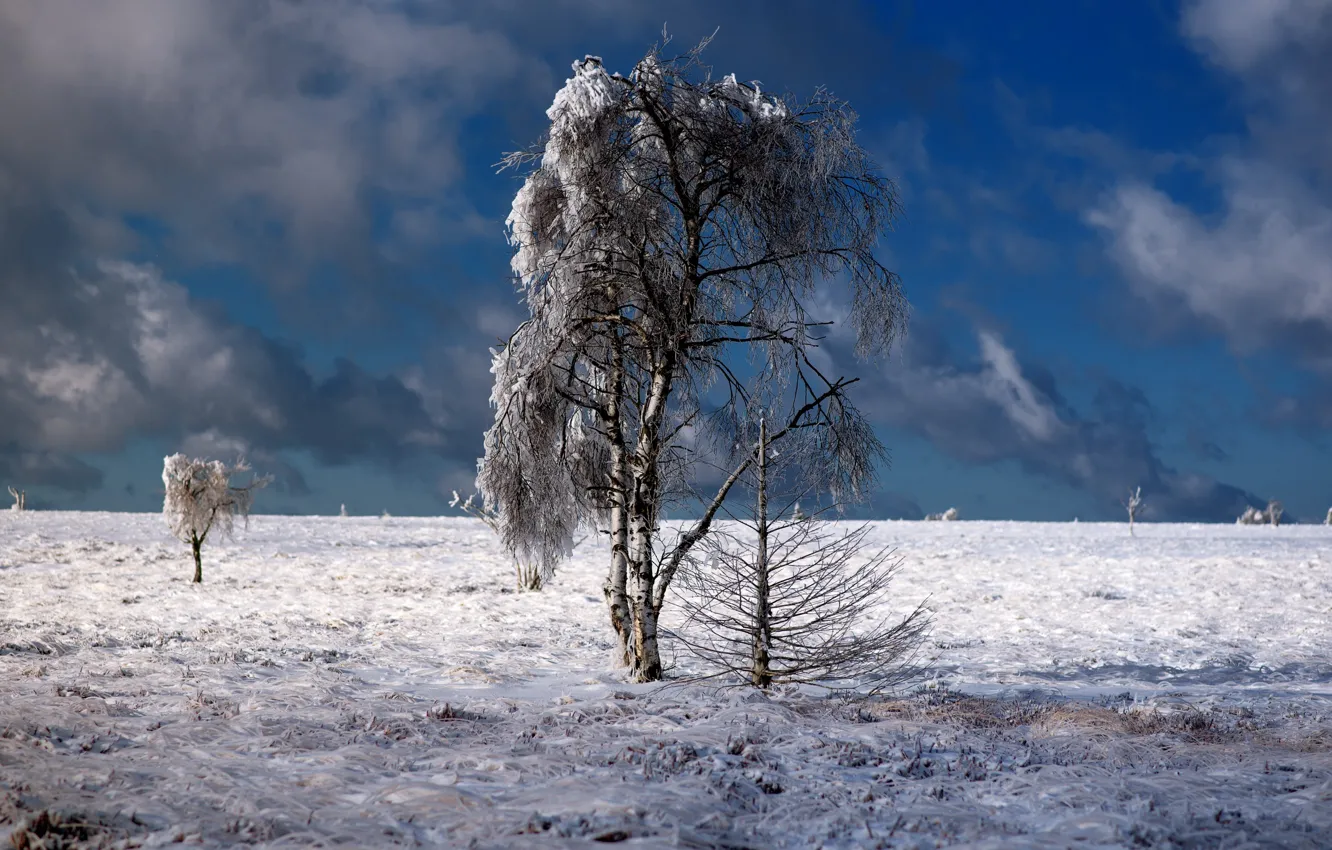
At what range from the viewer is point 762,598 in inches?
425

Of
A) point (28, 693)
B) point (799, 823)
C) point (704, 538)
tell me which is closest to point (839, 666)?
point (704, 538)

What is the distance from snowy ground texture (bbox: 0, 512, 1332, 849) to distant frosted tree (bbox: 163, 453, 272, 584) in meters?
6.35

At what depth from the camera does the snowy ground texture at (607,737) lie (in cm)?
566

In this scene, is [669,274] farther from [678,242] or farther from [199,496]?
[199,496]

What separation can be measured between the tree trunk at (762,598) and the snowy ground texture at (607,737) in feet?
1.85

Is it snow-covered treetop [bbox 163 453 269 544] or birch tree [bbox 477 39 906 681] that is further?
snow-covered treetop [bbox 163 453 269 544]

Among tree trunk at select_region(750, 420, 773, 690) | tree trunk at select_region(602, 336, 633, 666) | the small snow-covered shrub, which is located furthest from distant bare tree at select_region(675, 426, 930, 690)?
the small snow-covered shrub

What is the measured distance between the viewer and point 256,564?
3303cm

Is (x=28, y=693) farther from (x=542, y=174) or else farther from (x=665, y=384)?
(x=542, y=174)

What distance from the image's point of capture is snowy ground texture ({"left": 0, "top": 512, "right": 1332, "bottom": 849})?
Answer: 5.66 meters

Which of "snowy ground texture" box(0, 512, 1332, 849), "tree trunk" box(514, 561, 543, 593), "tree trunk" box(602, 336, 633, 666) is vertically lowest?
"snowy ground texture" box(0, 512, 1332, 849)

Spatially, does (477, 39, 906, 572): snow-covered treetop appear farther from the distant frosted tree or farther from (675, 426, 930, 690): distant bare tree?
the distant frosted tree

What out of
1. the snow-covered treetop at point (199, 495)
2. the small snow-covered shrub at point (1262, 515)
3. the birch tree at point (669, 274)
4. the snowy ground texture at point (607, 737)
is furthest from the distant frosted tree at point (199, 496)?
the small snow-covered shrub at point (1262, 515)

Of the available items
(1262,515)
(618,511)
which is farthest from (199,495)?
(1262,515)
